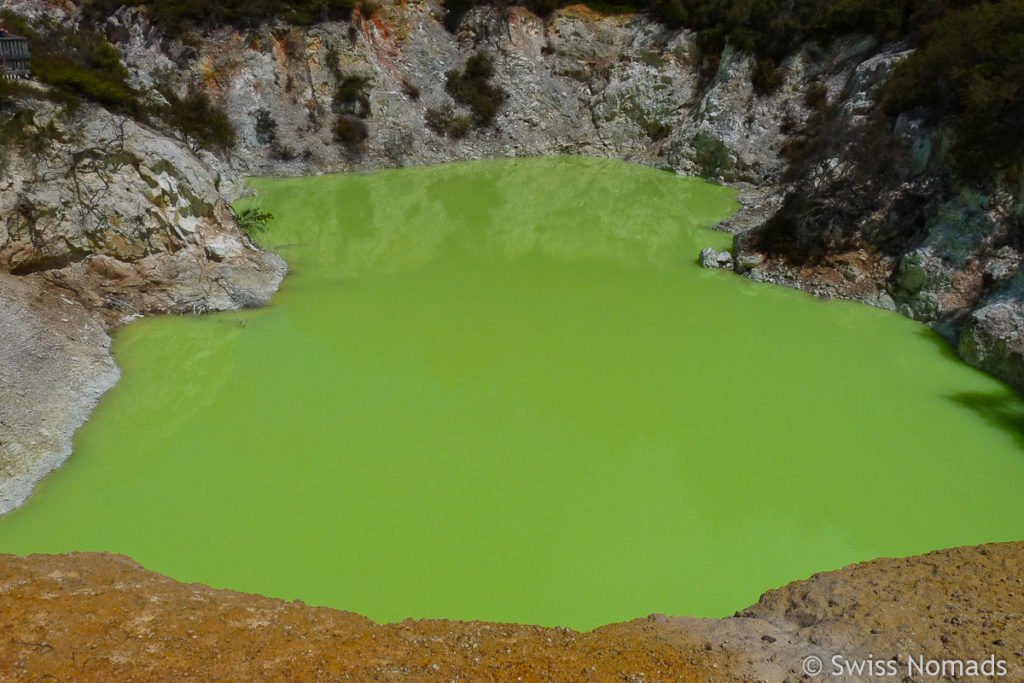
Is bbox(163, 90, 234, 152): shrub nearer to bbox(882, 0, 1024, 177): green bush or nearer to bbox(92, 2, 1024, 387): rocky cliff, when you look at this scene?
bbox(92, 2, 1024, 387): rocky cliff

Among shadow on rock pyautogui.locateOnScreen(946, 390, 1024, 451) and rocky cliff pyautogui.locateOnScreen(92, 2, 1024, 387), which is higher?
rocky cliff pyautogui.locateOnScreen(92, 2, 1024, 387)

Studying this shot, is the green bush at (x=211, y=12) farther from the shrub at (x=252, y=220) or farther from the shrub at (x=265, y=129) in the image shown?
the shrub at (x=252, y=220)

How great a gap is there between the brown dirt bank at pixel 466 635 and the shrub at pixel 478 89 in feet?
87.0

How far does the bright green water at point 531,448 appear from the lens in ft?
25.3

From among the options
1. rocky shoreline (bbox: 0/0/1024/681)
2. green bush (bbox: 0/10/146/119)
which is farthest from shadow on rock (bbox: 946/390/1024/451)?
green bush (bbox: 0/10/146/119)

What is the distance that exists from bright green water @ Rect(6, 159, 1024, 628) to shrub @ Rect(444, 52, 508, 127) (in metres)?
16.0

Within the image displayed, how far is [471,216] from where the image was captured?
847 inches

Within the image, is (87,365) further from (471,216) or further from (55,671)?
(471,216)

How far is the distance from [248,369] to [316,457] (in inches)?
130

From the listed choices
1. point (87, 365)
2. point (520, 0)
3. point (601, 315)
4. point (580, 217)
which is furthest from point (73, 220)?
point (520, 0)

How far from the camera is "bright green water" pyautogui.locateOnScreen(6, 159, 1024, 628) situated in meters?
7.71

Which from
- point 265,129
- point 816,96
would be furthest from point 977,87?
point 265,129

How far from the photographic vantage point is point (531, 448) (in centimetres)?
975

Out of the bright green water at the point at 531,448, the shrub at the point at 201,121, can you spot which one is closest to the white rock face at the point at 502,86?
the shrub at the point at 201,121
